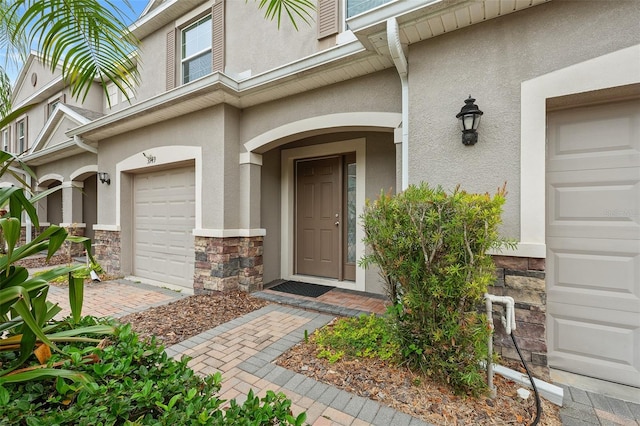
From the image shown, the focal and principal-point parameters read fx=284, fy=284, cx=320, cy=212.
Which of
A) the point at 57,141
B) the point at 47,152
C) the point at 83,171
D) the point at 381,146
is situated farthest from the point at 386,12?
the point at 47,152

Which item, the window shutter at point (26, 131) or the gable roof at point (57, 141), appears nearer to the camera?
the gable roof at point (57, 141)

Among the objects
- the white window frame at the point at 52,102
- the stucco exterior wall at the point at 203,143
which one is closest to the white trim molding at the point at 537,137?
the stucco exterior wall at the point at 203,143

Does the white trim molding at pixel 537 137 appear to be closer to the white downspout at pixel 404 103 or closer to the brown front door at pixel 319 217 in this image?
the white downspout at pixel 404 103

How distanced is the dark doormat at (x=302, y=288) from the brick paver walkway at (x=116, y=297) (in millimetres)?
1610

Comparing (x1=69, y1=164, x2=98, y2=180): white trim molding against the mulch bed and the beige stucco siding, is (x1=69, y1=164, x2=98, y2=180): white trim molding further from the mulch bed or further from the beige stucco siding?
the mulch bed

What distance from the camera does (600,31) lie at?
2.15m

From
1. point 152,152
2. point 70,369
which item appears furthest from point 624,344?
point 152,152

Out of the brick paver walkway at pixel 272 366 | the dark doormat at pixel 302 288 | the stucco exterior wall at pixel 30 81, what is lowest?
the brick paver walkway at pixel 272 366

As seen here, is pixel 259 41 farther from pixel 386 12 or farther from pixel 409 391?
pixel 409 391

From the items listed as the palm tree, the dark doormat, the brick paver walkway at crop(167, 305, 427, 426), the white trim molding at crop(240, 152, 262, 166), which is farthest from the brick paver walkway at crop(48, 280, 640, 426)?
the palm tree

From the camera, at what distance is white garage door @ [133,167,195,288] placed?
5.00 m

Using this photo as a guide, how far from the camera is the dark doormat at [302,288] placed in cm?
443

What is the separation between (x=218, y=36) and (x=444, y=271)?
534 cm

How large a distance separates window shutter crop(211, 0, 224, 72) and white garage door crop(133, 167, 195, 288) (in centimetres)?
195
